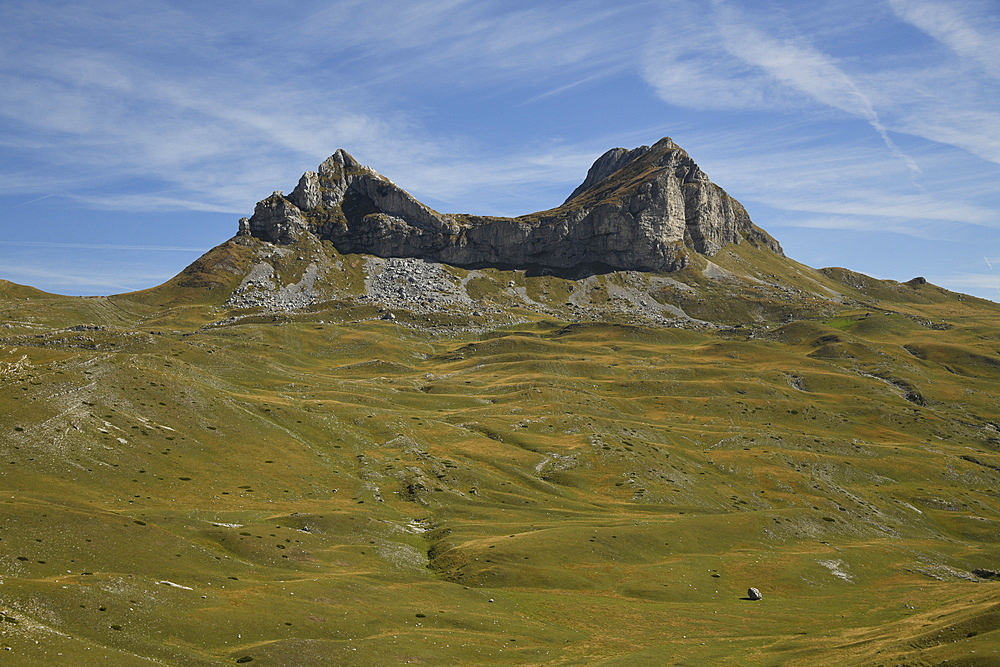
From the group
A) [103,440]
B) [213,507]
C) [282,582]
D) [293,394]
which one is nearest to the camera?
[282,582]

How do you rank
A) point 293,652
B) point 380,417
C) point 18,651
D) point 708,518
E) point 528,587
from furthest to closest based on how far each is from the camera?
point 380,417, point 708,518, point 528,587, point 293,652, point 18,651

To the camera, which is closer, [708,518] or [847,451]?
[708,518]

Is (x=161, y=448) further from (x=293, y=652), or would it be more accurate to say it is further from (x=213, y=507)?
(x=293, y=652)

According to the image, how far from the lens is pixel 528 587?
7956 cm

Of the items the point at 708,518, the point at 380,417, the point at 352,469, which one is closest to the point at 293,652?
the point at 352,469

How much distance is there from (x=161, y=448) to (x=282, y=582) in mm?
45925

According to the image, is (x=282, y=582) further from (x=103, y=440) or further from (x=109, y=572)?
(x=103, y=440)

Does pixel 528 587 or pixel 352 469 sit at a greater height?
pixel 352 469

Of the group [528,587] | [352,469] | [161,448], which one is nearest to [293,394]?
[352,469]

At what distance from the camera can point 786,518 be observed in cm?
11994

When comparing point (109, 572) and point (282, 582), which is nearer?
point (109, 572)

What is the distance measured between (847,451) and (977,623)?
131 metres

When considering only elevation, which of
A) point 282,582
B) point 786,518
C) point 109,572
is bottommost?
point 786,518

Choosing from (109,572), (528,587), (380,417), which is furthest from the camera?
(380,417)
